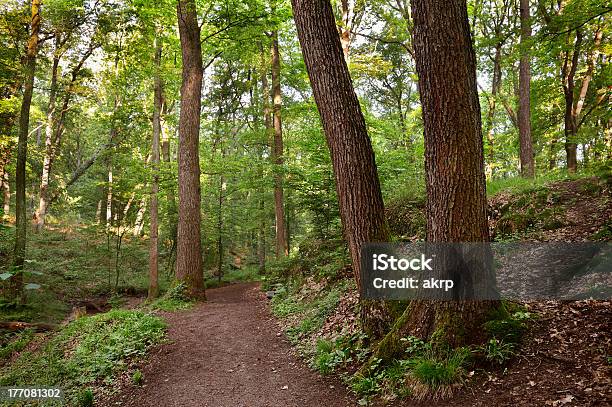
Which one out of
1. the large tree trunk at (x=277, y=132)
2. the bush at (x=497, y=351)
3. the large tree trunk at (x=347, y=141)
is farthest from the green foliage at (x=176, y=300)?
the bush at (x=497, y=351)

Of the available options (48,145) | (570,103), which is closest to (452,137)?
(570,103)

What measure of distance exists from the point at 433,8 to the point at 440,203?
2149mm

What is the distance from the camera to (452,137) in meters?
4.23

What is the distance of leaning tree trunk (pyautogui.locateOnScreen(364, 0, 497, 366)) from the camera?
4.20m

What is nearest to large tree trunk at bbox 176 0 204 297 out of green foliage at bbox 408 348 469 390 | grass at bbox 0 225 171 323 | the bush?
grass at bbox 0 225 171 323

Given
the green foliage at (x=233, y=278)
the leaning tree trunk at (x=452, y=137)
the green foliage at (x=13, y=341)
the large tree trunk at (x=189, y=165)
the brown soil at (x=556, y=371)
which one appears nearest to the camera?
the brown soil at (x=556, y=371)

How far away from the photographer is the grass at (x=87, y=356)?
595 centimetres

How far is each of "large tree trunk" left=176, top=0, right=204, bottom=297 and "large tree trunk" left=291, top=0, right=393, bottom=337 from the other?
7070 mm

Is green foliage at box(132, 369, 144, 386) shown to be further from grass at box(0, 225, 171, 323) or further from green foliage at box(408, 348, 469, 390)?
grass at box(0, 225, 171, 323)

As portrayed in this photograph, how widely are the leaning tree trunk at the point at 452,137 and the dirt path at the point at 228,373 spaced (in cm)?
162

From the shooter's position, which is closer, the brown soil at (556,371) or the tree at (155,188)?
the brown soil at (556,371)

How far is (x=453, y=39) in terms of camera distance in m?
4.20

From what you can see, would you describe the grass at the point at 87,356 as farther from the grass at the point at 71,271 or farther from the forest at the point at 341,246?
the grass at the point at 71,271

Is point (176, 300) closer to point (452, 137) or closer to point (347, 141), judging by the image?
point (347, 141)
